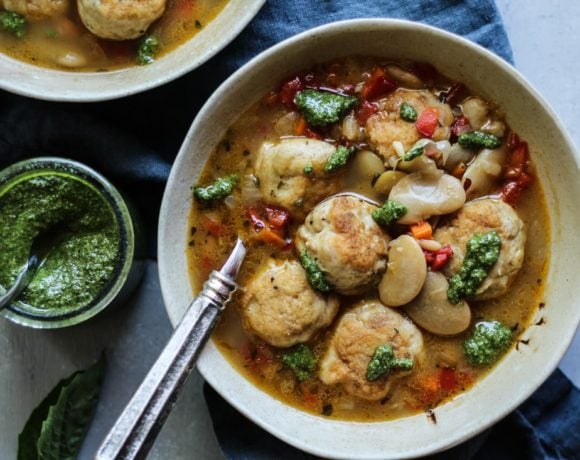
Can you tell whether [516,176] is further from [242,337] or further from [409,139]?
[242,337]

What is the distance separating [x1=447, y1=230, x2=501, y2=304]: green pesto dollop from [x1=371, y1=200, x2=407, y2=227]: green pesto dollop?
311 mm

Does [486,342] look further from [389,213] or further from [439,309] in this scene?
[389,213]

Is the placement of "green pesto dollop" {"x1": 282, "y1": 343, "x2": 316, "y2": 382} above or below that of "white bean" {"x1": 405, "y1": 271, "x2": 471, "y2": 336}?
below

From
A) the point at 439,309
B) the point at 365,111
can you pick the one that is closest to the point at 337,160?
the point at 365,111

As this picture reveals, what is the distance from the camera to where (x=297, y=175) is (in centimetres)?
360

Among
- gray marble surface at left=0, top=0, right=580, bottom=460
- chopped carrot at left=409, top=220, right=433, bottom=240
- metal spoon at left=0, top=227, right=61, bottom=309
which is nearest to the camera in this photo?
chopped carrot at left=409, top=220, right=433, bottom=240

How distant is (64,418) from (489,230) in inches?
87.1

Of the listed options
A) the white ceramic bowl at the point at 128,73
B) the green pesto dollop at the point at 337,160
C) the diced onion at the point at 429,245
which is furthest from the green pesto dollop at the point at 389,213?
the white ceramic bowl at the point at 128,73

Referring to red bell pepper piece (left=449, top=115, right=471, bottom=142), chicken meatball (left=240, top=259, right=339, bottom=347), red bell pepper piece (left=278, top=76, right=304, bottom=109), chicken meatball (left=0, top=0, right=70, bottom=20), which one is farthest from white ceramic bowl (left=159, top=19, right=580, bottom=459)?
chicken meatball (left=0, top=0, right=70, bottom=20)

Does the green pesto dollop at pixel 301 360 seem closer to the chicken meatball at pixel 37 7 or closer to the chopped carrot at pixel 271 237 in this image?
the chopped carrot at pixel 271 237

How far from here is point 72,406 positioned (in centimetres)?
421

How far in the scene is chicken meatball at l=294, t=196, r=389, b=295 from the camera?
3508mm

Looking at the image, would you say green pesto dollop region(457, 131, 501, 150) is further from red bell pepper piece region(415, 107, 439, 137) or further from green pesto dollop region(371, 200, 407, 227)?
green pesto dollop region(371, 200, 407, 227)

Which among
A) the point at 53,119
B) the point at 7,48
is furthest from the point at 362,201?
the point at 7,48
